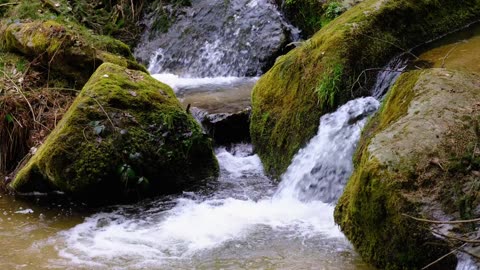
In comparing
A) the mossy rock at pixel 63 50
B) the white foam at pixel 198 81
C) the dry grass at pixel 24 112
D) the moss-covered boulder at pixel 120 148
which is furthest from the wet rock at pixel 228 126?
the white foam at pixel 198 81

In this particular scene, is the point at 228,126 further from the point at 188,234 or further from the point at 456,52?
the point at 456,52

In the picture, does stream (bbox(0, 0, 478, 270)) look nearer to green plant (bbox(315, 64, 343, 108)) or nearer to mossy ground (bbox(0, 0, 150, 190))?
green plant (bbox(315, 64, 343, 108))

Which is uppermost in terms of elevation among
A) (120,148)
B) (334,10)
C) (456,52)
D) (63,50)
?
(63,50)

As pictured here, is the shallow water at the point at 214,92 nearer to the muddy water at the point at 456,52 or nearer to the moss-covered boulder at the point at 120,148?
the moss-covered boulder at the point at 120,148

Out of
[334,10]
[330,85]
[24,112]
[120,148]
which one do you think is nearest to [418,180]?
[330,85]

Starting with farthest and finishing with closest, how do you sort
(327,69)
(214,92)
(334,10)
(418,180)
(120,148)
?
1. (334,10)
2. (214,92)
3. (327,69)
4. (120,148)
5. (418,180)

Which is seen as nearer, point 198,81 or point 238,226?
point 238,226

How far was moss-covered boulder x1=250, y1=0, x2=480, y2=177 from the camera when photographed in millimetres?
5352

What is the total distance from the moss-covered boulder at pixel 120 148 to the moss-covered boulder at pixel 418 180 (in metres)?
1.97

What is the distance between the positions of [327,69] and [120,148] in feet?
7.14

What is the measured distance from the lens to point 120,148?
4.97m

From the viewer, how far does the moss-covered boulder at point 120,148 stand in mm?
4855

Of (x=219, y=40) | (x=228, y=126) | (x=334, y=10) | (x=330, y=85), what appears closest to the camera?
(x=330, y=85)

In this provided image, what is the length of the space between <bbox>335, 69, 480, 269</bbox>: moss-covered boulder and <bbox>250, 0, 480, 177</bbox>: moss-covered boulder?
1.42 metres
